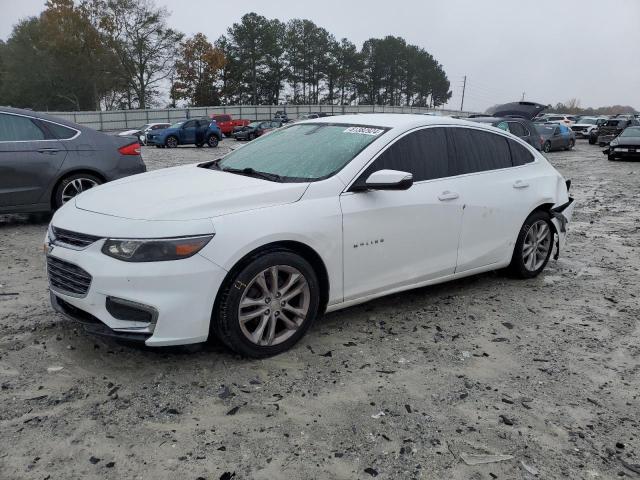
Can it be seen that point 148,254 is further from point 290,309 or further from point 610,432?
point 610,432

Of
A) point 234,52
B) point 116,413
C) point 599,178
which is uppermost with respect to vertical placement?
point 234,52

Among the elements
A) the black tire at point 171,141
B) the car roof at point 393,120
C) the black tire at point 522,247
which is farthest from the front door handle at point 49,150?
the black tire at point 171,141

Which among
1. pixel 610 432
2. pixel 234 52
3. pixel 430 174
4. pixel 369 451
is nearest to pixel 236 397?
pixel 369 451

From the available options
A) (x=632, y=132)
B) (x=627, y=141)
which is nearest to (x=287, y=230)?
(x=627, y=141)

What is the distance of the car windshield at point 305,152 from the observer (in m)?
3.87

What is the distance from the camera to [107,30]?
53.4 meters

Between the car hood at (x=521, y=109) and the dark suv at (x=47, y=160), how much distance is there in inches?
548

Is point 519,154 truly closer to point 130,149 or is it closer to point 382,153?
point 382,153

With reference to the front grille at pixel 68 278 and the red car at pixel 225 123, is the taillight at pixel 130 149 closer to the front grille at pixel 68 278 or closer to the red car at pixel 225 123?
the front grille at pixel 68 278

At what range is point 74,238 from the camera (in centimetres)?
331

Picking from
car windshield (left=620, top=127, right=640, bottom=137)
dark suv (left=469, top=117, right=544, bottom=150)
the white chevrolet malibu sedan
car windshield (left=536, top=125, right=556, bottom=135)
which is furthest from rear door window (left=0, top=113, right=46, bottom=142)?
car windshield (left=536, top=125, right=556, bottom=135)

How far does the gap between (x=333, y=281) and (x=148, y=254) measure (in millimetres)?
1240

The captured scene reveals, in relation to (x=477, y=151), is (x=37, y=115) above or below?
above

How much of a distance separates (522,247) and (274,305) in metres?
2.78
